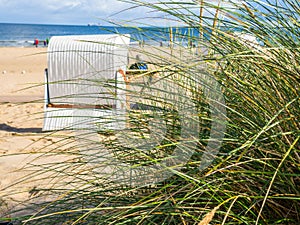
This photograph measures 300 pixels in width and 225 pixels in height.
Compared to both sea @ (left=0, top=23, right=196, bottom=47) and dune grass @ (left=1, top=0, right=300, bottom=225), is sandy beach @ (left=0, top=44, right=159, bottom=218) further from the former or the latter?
dune grass @ (left=1, top=0, right=300, bottom=225)

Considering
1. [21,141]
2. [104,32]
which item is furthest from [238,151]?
[104,32]

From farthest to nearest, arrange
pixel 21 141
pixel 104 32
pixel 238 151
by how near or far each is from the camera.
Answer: pixel 104 32, pixel 21 141, pixel 238 151

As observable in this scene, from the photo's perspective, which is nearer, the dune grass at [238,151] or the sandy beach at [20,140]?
the dune grass at [238,151]

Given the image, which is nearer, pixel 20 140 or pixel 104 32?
pixel 20 140

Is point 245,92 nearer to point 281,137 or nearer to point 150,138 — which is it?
point 281,137

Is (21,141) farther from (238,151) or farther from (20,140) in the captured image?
(238,151)

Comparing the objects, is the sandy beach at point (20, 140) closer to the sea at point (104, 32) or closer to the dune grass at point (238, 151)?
the sea at point (104, 32)

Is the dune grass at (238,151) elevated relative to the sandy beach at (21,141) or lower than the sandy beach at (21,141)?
elevated

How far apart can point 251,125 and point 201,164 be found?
0.22 meters

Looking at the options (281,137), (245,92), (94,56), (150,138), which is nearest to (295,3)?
(245,92)

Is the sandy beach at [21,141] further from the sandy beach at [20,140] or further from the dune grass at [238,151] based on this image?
the dune grass at [238,151]

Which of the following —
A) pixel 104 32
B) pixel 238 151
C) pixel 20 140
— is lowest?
pixel 20 140

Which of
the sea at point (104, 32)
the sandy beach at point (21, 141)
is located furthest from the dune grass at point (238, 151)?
the sandy beach at point (21, 141)

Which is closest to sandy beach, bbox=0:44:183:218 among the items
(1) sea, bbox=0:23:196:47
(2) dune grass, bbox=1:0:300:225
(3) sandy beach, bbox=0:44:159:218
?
(3) sandy beach, bbox=0:44:159:218
